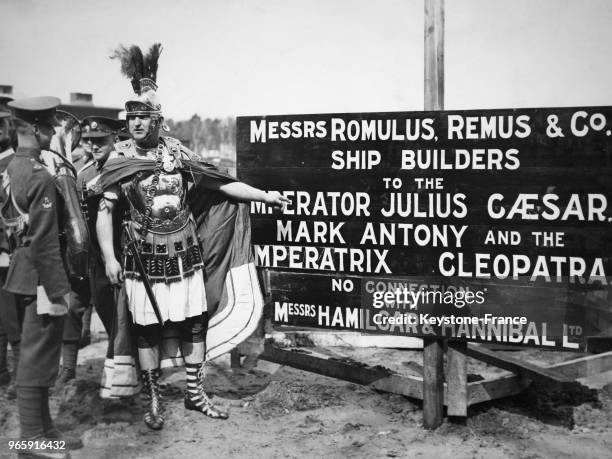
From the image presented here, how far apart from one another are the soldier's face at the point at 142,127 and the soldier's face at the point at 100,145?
1464 mm

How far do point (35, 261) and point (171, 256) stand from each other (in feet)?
3.31

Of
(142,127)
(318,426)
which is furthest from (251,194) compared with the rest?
(318,426)

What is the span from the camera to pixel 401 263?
4.99m

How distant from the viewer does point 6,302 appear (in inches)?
232

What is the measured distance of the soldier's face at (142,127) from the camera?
4977 millimetres

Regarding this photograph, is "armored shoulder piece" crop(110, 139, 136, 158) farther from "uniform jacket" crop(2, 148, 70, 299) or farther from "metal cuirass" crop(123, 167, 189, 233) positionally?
"uniform jacket" crop(2, 148, 70, 299)

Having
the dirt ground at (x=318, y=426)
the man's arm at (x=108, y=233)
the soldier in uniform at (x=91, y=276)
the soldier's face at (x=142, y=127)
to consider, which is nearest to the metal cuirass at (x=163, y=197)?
the man's arm at (x=108, y=233)

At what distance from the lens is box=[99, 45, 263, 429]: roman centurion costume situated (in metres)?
4.96

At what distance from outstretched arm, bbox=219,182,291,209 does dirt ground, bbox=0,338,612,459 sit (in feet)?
5.93

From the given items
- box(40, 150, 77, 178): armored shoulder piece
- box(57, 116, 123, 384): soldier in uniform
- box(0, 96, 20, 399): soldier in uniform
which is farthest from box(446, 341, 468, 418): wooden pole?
box(0, 96, 20, 399): soldier in uniform

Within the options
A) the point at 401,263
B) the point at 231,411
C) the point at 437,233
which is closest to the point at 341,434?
the point at 231,411

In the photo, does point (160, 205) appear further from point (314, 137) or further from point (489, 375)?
point (489, 375)

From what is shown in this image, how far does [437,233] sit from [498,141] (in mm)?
829

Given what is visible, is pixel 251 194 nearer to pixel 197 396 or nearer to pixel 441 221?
pixel 441 221
